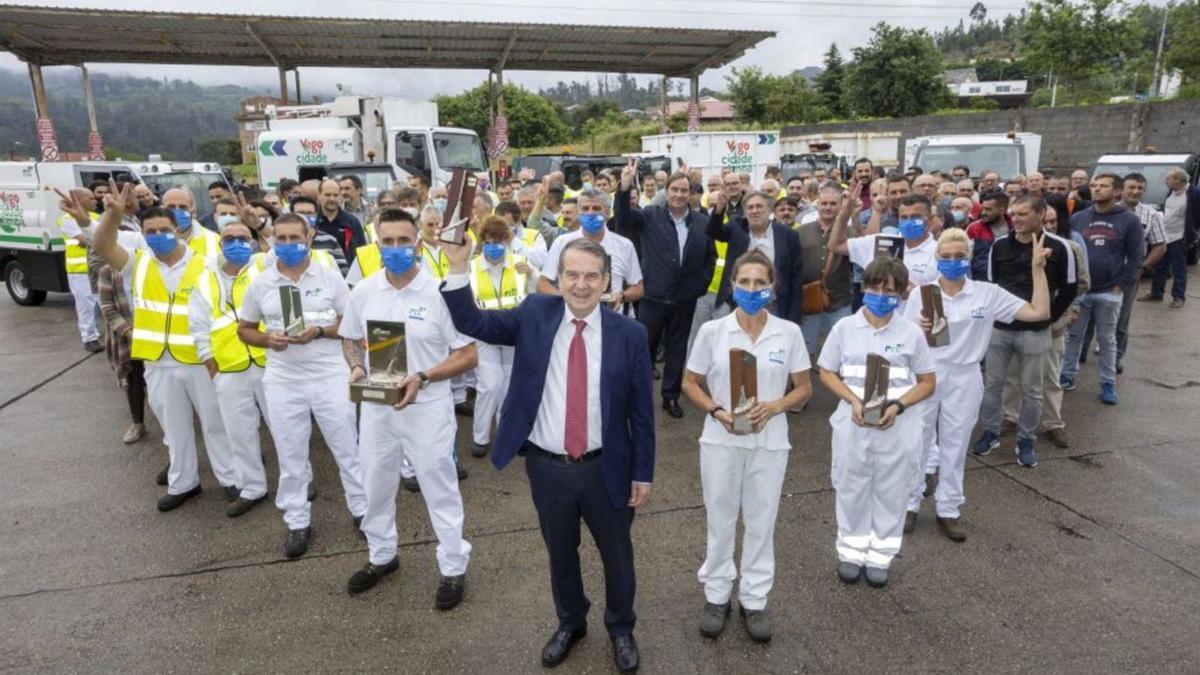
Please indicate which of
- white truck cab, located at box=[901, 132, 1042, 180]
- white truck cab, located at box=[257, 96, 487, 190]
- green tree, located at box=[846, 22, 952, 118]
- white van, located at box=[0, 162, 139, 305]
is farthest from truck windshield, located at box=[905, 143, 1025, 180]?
green tree, located at box=[846, 22, 952, 118]

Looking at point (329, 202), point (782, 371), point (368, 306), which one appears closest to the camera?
point (782, 371)

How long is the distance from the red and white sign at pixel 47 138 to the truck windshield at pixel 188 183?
47.1 ft

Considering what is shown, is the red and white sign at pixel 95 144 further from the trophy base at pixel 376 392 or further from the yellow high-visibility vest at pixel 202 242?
the trophy base at pixel 376 392

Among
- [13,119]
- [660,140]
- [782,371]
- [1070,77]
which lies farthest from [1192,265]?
[13,119]

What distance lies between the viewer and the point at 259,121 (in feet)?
63.6

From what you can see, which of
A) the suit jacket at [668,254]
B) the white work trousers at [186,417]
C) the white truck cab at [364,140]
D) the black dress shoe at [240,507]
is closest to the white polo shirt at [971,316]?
the suit jacket at [668,254]

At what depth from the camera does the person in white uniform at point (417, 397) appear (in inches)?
143

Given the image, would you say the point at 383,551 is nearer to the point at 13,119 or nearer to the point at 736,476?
the point at 736,476

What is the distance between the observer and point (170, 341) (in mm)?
4758

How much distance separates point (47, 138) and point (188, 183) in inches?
600

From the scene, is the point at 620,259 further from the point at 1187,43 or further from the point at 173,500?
the point at 1187,43

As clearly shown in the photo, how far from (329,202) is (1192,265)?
1619cm

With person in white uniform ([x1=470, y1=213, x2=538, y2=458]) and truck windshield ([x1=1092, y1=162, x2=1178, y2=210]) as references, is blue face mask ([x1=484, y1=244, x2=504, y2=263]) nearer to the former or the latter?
person in white uniform ([x1=470, y1=213, x2=538, y2=458])

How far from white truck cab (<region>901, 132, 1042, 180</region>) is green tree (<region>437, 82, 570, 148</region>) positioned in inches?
1605
